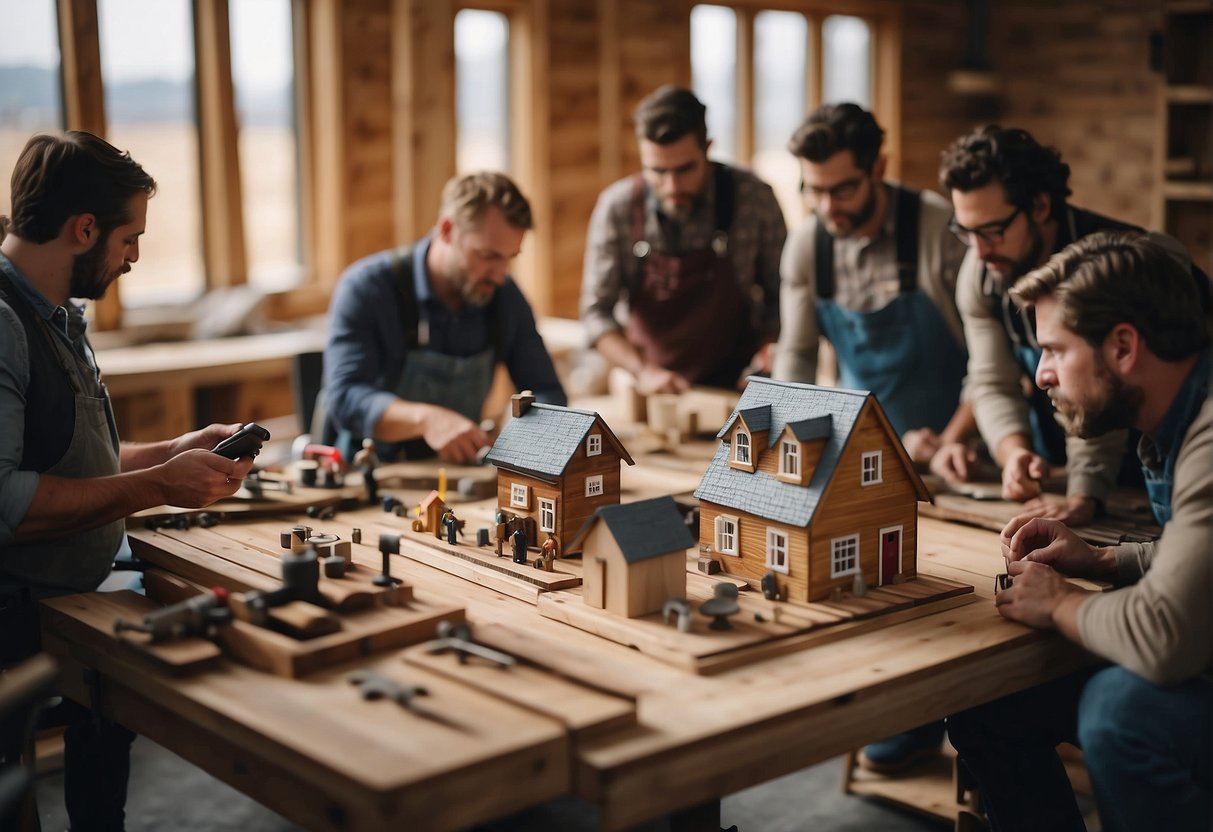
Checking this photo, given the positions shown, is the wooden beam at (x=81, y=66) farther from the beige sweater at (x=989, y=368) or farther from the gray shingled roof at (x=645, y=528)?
the gray shingled roof at (x=645, y=528)

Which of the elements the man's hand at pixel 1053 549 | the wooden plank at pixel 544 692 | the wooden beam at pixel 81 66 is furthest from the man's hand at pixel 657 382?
the wooden beam at pixel 81 66

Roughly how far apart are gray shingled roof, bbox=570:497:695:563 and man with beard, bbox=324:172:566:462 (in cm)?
130

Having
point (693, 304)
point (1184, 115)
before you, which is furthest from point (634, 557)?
point (1184, 115)

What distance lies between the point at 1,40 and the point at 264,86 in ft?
3.98

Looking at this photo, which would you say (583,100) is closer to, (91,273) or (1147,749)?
(91,273)

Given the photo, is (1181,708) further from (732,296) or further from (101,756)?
(732,296)

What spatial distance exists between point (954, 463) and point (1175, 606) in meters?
1.43

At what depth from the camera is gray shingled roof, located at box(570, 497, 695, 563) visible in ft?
8.32

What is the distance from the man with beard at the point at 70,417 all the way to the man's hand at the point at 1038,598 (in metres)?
1.63

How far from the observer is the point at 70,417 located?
291 centimetres

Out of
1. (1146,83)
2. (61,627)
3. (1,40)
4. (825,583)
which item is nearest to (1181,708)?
(825,583)

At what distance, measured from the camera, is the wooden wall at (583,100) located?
6.22m

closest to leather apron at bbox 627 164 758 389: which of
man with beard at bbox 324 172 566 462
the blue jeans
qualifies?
man with beard at bbox 324 172 566 462

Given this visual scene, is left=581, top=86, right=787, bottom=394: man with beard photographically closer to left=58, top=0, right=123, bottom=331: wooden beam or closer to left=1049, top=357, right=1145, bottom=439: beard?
left=58, top=0, right=123, bottom=331: wooden beam
